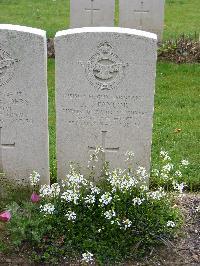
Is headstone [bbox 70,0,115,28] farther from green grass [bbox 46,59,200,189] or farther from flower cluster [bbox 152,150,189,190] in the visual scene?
flower cluster [bbox 152,150,189,190]

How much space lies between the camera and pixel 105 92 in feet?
16.3

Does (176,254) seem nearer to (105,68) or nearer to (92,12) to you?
(105,68)

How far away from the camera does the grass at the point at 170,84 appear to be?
6.83 m

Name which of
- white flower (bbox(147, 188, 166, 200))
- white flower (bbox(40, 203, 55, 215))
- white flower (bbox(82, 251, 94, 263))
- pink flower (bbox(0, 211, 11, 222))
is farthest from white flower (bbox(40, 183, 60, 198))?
white flower (bbox(147, 188, 166, 200))

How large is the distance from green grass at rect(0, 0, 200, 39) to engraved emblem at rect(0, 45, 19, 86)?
677cm

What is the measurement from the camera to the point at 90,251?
4566 millimetres

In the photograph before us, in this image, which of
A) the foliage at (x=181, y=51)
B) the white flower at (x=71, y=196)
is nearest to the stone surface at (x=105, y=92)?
the white flower at (x=71, y=196)

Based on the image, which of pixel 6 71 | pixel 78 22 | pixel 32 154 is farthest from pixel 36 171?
pixel 78 22

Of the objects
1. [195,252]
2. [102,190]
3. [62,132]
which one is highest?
[62,132]

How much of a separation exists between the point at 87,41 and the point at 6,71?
0.77 meters

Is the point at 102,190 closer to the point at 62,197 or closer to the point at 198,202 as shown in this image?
the point at 62,197

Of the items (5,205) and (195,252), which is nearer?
(195,252)

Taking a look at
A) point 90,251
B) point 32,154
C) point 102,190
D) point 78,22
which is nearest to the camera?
point 90,251

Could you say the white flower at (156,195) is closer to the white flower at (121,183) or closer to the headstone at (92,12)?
the white flower at (121,183)
